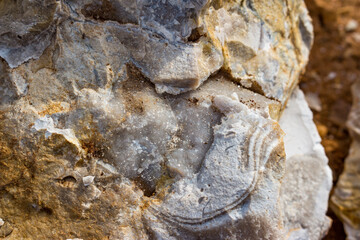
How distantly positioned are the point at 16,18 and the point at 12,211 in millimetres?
A: 758

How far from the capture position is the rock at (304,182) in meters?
1.65

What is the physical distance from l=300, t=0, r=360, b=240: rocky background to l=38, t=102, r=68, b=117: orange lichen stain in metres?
1.94

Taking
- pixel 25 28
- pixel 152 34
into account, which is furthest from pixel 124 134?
pixel 25 28

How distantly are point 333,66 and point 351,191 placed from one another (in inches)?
39.3

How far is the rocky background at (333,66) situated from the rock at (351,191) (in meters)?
0.11

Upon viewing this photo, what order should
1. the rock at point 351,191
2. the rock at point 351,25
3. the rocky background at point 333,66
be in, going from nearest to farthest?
1. the rock at point 351,191
2. the rocky background at point 333,66
3. the rock at point 351,25

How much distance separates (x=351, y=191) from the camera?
2268mm

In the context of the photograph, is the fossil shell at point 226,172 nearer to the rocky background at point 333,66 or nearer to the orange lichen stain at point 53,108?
the orange lichen stain at point 53,108

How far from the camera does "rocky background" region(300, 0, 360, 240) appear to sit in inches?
101

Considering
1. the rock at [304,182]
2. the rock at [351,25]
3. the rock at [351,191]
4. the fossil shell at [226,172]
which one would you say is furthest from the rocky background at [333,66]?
the fossil shell at [226,172]

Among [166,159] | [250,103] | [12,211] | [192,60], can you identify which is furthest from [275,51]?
[12,211]

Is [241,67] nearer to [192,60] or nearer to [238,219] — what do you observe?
[192,60]

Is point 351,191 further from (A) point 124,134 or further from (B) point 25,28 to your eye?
(B) point 25,28

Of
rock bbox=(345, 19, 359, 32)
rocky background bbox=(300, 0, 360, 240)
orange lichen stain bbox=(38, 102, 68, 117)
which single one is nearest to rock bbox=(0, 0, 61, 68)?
orange lichen stain bbox=(38, 102, 68, 117)
